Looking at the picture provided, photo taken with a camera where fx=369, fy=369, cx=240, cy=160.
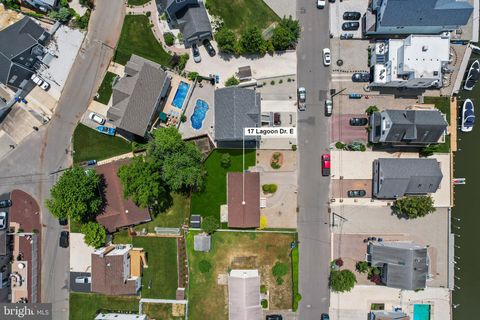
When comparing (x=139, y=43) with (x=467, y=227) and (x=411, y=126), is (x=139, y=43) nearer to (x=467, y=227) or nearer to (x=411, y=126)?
(x=411, y=126)

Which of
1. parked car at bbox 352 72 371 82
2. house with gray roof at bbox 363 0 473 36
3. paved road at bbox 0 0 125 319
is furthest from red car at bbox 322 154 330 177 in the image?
paved road at bbox 0 0 125 319

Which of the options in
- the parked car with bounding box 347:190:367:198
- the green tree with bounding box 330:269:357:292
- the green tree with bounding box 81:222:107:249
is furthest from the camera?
the parked car with bounding box 347:190:367:198

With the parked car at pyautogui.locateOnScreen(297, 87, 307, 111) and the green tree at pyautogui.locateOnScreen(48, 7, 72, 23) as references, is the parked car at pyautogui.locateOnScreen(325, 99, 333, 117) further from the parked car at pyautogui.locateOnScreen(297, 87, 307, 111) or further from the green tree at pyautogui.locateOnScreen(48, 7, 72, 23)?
the green tree at pyautogui.locateOnScreen(48, 7, 72, 23)

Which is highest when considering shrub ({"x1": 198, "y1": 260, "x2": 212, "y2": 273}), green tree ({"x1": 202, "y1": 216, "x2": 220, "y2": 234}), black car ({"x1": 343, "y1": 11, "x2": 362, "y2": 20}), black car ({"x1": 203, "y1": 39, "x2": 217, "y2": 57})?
black car ({"x1": 343, "y1": 11, "x2": 362, "y2": 20})

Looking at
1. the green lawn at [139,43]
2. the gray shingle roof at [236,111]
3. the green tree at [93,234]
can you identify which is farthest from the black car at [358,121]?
the green tree at [93,234]

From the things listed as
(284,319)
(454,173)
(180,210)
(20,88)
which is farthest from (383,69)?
(20,88)

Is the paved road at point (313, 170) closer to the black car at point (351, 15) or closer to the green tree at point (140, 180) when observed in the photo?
the black car at point (351, 15)

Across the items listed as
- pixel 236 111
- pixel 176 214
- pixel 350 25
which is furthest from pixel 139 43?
pixel 350 25
